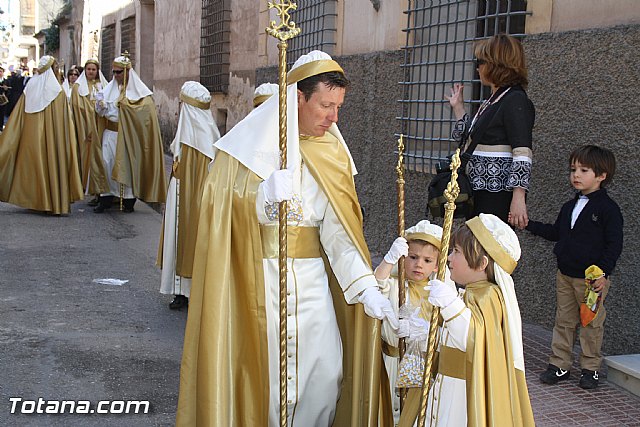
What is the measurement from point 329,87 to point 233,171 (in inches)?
20.6

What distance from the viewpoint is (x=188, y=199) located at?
669 centimetres

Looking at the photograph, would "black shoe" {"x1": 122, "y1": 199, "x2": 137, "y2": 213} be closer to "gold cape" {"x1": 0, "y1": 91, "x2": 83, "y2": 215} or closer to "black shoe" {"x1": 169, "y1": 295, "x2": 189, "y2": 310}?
"gold cape" {"x1": 0, "y1": 91, "x2": 83, "y2": 215}

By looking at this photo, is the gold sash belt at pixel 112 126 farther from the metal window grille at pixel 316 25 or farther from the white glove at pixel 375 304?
the white glove at pixel 375 304

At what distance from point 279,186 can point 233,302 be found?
55 centimetres

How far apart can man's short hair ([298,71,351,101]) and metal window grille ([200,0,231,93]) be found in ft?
38.2

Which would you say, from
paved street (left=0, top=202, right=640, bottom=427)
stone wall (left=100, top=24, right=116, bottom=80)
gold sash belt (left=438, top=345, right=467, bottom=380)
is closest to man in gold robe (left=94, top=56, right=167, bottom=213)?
paved street (left=0, top=202, right=640, bottom=427)

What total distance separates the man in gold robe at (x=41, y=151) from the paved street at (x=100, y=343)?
5.31 feet

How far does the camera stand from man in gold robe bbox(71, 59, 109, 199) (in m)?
11.6

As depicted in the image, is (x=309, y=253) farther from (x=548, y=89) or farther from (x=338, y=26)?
(x=338, y=26)

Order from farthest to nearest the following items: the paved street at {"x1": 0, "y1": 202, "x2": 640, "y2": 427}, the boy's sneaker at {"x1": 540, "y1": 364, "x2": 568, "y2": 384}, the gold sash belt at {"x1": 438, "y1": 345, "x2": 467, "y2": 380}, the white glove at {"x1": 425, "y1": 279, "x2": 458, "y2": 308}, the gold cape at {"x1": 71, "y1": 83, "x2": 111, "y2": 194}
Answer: the gold cape at {"x1": 71, "y1": 83, "x2": 111, "y2": 194} → the boy's sneaker at {"x1": 540, "y1": 364, "x2": 568, "y2": 384} → the paved street at {"x1": 0, "y1": 202, "x2": 640, "y2": 427} → the gold sash belt at {"x1": 438, "y1": 345, "x2": 467, "y2": 380} → the white glove at {"x1": 425, "y1": 279, "x2": 458, "y2": 308}

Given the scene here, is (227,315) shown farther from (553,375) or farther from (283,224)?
(553,375)

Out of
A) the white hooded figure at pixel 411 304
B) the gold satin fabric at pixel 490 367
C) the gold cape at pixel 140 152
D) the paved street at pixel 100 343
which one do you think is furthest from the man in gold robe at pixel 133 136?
the gold satin fabric at pixel 490 367

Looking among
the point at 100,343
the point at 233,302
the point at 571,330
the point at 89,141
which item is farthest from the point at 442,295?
the point at 89,141

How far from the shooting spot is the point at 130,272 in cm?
809
